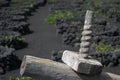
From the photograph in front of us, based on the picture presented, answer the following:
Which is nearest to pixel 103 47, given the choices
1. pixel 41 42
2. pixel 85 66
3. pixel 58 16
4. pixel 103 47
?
pixel 103 47

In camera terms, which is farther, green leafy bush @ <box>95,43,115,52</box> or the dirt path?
the dirt path

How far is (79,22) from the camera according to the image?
2392 centimetres

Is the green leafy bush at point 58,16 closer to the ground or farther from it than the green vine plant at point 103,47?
closer to the ground

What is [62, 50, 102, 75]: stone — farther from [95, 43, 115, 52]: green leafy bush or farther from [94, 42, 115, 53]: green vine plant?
[95, 43, 115, 52]: green leafy bush

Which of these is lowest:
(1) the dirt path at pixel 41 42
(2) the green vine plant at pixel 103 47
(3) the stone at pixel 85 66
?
(1) the dirt path at pixel 41 42

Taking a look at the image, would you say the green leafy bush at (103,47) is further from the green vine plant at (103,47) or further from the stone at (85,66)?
the stone at (85,66)

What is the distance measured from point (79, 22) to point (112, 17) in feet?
15.7

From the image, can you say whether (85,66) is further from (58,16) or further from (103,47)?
(58,16)

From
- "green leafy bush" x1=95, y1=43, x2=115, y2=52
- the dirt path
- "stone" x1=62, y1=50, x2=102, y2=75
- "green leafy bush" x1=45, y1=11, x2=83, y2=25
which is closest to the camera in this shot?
"stone" x1=62, y1=50, x2=102, y2=75

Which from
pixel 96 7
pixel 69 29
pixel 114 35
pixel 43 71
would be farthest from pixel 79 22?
pixel 43 71

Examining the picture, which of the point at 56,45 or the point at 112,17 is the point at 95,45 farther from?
the point at 112,17

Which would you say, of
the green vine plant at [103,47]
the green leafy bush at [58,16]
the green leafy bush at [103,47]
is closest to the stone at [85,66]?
the green vine plant at [103,47]

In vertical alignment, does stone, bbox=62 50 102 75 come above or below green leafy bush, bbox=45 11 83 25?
above

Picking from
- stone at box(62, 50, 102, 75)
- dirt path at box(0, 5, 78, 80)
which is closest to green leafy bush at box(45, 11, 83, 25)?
dirt path at box(0, 5, 78, 80)
